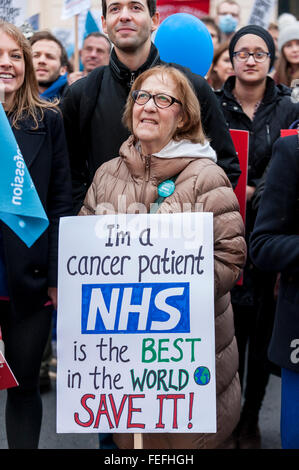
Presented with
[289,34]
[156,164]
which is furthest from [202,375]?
[289,34]

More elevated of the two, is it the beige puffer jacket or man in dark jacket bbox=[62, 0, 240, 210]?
man in dark jacket bbox=[62, 0, 240, 210]

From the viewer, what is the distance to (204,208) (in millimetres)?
2914

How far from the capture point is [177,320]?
9.03ft

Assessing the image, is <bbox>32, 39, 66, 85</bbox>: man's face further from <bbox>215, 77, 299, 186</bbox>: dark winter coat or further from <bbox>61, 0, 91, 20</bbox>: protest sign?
<bbox>215, 77, 299, 186</bbox>: dark winter coat

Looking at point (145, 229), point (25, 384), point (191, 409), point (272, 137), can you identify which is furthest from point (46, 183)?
point (272, 137)

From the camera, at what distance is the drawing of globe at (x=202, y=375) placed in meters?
2.75

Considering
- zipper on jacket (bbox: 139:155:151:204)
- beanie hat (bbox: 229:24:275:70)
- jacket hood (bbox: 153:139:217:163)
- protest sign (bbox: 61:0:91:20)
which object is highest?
protest sign (bbox: 61:0:91:20)

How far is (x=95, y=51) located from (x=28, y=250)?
130 inches


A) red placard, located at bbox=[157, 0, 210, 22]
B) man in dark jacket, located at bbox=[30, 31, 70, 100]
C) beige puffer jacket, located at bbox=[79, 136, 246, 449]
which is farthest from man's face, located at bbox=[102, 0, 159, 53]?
red placard, located at bbox=[157, 0, 210, 22]

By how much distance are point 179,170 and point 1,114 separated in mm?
739

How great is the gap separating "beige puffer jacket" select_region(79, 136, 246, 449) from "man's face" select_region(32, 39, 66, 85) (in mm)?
2254

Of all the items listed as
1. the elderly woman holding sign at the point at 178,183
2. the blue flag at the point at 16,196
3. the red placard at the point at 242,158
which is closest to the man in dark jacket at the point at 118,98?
the red placard at the point at 242,158

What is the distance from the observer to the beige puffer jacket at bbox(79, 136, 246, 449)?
2926mm

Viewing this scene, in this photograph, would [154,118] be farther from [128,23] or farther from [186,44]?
[186,44]
